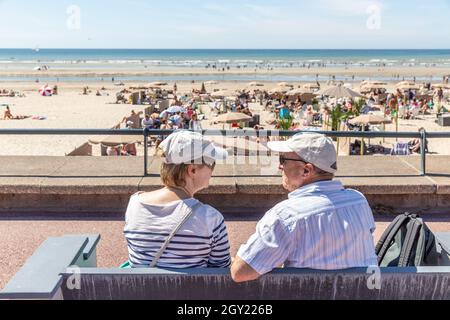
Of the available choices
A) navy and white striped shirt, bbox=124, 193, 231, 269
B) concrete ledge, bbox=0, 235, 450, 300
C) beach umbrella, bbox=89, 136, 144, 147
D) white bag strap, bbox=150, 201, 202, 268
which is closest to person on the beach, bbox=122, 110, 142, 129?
beach umbrella, bbox=89, 136, 144, 147

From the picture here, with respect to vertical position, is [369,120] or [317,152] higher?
[317,152]

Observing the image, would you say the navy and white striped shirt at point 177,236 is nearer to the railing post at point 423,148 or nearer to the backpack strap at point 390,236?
the backpack strap at point 390,236

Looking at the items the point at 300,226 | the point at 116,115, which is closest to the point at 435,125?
the point at 116,115

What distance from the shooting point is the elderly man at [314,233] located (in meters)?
2.08

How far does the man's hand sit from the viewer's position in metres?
2.04

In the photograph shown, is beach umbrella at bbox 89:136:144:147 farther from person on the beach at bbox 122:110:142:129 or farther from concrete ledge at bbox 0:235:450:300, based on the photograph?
concrete ledge at bbox 0:235:450:300

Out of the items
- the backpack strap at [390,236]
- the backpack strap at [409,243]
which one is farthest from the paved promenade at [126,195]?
the backpack strap at [409,243]

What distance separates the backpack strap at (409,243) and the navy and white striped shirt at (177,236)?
0.91m

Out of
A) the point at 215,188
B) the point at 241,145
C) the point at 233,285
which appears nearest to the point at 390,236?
the point at 233,285

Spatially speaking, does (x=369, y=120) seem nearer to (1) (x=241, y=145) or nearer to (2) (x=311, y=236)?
(1) (x=241, y=145)

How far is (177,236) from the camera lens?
2299 millimetres

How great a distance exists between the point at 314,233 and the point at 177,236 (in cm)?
62
